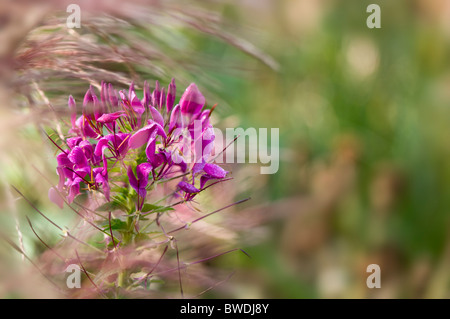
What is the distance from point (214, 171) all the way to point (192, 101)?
5 cm

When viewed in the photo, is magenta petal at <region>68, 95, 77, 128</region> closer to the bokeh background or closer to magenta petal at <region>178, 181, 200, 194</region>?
magenta petal at <region>178, 181, 200, 194</region>

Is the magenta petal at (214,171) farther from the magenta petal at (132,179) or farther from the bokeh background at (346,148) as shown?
the bokeh background at (346,148)

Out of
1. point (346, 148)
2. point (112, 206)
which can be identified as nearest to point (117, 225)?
point (112, 206)

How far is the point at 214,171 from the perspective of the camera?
0.35m

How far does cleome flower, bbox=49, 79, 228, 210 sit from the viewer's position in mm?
335

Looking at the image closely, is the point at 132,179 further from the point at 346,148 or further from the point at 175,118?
the point at 346,148

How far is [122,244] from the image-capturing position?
0.35 m

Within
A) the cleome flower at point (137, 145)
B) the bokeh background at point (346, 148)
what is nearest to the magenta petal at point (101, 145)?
the cleome flower at point (137, 145)

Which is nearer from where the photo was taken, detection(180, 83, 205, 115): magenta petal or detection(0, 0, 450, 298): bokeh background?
detection(180, 83, 205, 115): magenta petal

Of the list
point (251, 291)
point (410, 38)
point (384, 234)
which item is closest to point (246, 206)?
point (251, 291)

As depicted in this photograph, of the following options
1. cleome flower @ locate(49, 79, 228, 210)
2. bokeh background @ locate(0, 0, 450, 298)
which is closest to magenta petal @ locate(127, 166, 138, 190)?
cleome flower @ locate(49, 79, 228, 210)

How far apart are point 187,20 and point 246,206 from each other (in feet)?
1.17

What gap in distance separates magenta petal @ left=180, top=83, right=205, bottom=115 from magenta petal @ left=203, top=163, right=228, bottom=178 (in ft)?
0.12

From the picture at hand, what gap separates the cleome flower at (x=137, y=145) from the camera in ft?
1.10
